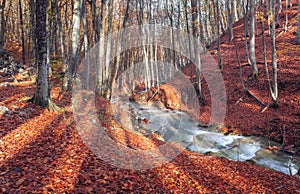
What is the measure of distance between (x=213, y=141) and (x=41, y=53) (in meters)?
10.7

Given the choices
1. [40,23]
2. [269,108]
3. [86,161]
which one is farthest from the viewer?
[269,108]

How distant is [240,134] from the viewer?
1336 centimetres

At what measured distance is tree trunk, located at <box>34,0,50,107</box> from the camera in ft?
25.3

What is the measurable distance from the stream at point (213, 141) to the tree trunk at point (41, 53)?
18.8 ft

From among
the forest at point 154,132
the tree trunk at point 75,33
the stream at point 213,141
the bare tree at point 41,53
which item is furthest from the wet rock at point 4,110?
the stream at point 213,141

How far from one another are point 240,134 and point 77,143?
10573 mm

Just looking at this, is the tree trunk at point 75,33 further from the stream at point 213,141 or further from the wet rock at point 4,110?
the wet rock at point 4,110

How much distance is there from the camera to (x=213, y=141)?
13.1 metres

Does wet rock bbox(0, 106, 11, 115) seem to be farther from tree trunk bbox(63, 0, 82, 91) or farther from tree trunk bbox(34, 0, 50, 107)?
tree trunk bbox(63, 0, 82, 91)

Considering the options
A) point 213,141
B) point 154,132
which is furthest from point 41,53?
point 213,141

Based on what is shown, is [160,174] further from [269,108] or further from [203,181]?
[269,108]

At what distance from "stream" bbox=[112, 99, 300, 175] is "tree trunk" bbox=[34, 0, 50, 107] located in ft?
18.8

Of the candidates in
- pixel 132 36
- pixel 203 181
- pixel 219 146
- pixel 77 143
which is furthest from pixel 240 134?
pixel 132 36

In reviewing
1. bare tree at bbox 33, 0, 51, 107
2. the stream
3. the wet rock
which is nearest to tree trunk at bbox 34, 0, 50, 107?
bare tree at bbox 33, 0, 51, 107
